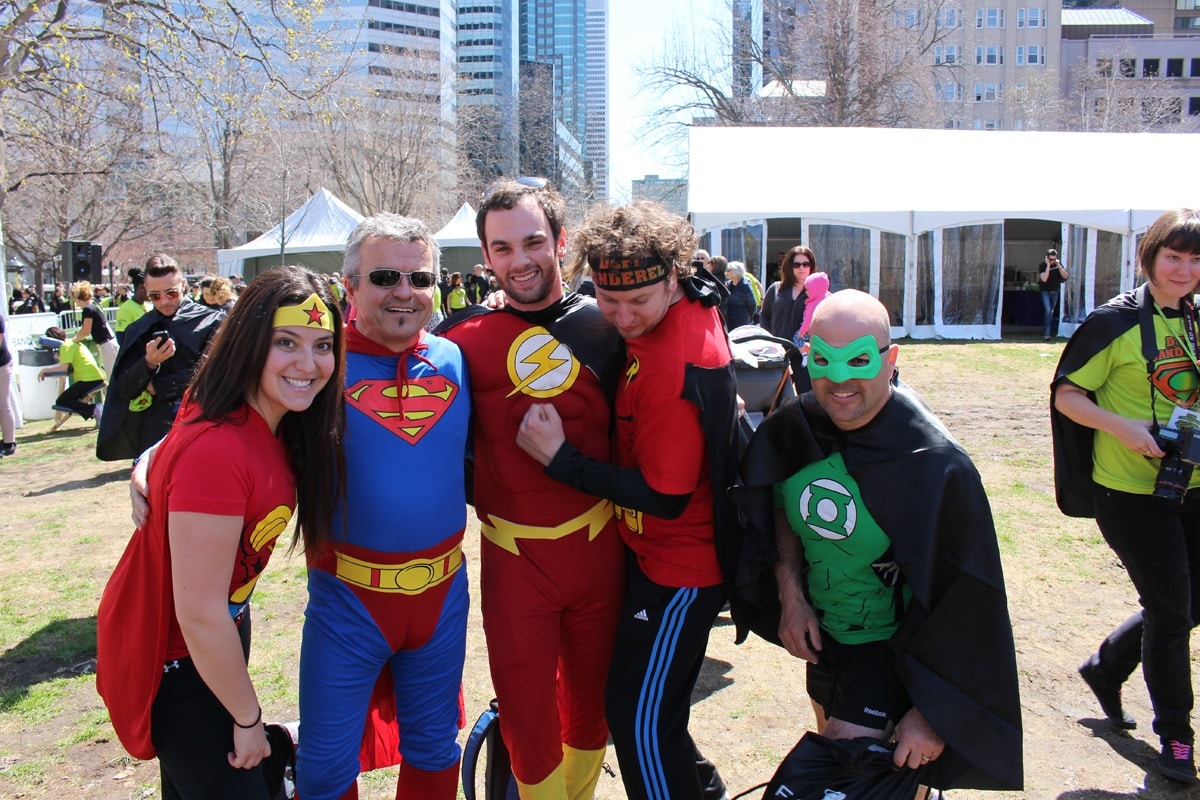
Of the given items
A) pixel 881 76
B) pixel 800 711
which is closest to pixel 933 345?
pixel 800 711

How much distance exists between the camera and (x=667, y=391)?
7.86ft

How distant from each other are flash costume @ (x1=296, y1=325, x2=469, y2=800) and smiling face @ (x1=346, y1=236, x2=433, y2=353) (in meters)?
0.08

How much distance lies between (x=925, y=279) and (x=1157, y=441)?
16.6 metres

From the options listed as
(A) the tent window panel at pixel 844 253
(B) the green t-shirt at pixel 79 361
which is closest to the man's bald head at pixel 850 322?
(B) the green t-shirt at pixel 79 361

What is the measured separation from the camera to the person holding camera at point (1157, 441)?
10.0 feet

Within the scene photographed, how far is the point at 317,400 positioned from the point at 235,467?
0.35 m

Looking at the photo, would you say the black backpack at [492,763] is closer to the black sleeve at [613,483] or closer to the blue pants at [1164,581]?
the black sleeve at [613,483]

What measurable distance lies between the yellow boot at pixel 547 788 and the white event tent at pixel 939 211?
16.6m

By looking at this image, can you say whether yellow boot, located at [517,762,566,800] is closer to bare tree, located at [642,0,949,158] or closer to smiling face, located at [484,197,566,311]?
smiling face, located at [484,197,566,311]

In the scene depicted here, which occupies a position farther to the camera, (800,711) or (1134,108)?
(1134,108)

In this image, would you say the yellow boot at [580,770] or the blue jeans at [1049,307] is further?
the blue jeans at [1049,307]

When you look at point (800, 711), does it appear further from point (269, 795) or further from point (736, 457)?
point (269, 795)

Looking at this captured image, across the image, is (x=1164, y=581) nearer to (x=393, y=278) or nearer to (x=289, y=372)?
(x=393, y=278)

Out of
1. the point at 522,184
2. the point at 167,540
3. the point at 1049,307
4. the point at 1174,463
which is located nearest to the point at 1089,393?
the point at 1174,463
